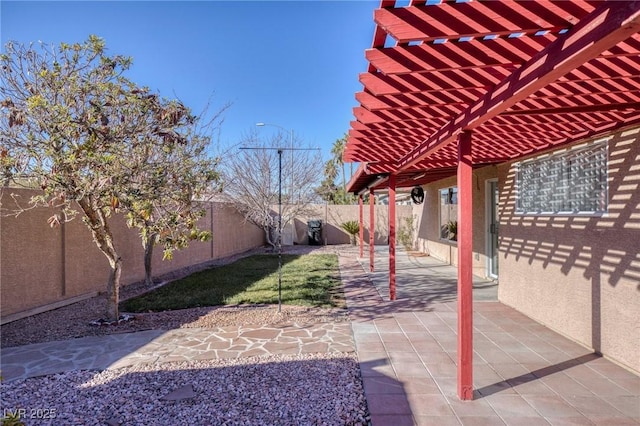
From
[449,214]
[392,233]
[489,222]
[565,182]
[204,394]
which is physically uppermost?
[565,182]

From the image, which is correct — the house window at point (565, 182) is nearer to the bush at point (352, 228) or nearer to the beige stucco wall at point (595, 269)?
the beige stucco wall at point (595, 269)

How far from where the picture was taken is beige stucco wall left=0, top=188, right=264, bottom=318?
565 cm

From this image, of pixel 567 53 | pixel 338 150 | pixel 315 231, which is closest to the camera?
Answer: pixel 567 53

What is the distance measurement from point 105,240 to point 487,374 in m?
5.21

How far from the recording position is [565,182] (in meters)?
5.14

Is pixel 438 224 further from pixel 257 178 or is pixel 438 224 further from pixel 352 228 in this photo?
pixel 257 178

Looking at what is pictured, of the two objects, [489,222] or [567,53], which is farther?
[489,222]

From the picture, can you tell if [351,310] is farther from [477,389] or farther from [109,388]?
[109,388]

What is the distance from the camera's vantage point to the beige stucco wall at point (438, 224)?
28.5ft

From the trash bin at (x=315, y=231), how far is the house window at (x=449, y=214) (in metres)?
7.61

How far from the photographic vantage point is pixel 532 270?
5.70 meters

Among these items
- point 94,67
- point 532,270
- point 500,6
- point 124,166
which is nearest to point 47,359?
point 124,166

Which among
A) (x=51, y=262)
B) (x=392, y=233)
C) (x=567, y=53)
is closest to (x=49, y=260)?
(x=51, y=262)

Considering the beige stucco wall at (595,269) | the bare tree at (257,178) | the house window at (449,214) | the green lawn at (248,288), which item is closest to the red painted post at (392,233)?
the green lawn at (248,288)
